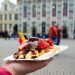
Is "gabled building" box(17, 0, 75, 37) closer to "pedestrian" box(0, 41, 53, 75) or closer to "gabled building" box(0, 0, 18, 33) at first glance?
"gabled building" box(0, 0, 18, 33)

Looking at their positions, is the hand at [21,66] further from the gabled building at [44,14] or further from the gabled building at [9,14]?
the gabled building at [9,14]

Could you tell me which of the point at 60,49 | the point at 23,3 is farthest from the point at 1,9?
the point at 60,49

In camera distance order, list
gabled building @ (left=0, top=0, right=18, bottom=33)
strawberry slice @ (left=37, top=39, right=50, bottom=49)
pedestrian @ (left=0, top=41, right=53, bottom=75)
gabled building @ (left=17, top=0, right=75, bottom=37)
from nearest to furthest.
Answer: pedestrian @ (left=0, top=41, right=53, bottom=75)
strawberry slice @ (left=37, top=39, right=50, bottom=49)
gabled building @ (left=17, top=0, right=75, bottom=37)
gabled building @ (left=0, top=0, right=18, bottom=33)

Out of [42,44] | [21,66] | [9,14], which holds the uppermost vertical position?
[42,44]

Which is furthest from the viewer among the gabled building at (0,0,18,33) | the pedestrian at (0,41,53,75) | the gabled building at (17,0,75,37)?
the gabled building at (0,0,18,33)

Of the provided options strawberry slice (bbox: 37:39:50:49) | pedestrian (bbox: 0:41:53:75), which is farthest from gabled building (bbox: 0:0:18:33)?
pedestrian (bbox: 0:41:53:75)

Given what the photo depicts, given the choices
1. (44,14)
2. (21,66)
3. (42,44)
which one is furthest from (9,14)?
(21,66)

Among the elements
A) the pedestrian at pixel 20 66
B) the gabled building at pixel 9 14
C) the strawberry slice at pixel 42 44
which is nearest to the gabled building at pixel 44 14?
the gabled building at pixel 9 14

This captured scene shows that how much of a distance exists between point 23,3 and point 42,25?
475 cm

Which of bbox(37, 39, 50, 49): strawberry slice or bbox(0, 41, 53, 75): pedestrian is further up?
bbox(37, 39, 50, 49): strawberry slice

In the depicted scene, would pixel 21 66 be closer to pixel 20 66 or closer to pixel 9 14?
pixel 20 66

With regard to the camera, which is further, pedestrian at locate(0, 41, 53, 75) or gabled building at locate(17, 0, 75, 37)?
gabled building at locate(17, 0, 75, 37)

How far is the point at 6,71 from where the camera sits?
205cm

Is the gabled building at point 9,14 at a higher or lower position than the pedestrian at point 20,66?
lower
